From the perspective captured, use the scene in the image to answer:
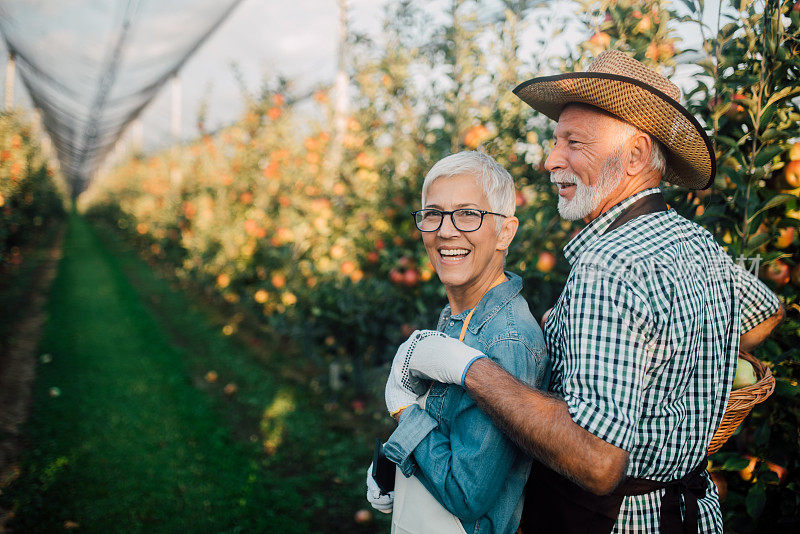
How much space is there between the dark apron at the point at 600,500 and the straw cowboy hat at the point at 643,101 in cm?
16

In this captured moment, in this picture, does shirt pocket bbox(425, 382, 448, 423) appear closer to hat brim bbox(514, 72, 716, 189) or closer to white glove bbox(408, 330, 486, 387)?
white glove bbox(408, 330, 486, 387)

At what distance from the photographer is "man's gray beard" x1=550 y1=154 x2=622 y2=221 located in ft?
4.14

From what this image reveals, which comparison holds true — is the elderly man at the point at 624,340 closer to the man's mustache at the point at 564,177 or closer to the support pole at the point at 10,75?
the man's mustache at the point at 564,177

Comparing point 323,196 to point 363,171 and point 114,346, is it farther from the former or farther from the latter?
point 114,346

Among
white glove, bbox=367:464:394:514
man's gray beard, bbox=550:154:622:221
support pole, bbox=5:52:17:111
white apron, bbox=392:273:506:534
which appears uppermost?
support pole, bbox=5:52:17:111

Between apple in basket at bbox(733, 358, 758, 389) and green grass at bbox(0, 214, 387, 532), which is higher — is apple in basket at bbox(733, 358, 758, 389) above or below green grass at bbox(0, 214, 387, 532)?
above

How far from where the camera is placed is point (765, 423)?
1729mm

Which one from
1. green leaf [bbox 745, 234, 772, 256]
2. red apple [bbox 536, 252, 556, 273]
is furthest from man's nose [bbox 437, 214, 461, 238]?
green leaf [bbox 745, 234, 772, 256]

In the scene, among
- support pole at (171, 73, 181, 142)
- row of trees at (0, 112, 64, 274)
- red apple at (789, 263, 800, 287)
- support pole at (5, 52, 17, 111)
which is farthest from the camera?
support pole at (171, 73, 181, 142)

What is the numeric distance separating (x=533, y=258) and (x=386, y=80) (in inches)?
87.8

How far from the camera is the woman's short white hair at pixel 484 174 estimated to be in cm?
142

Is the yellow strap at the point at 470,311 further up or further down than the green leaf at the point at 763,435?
further up

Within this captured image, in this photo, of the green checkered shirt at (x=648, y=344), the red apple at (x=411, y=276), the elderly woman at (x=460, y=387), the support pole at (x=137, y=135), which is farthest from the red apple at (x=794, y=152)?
the support pole at (x=137, y=135)

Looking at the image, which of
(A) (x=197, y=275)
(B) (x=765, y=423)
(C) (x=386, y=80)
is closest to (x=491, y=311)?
(B) (x=765, y=423)
